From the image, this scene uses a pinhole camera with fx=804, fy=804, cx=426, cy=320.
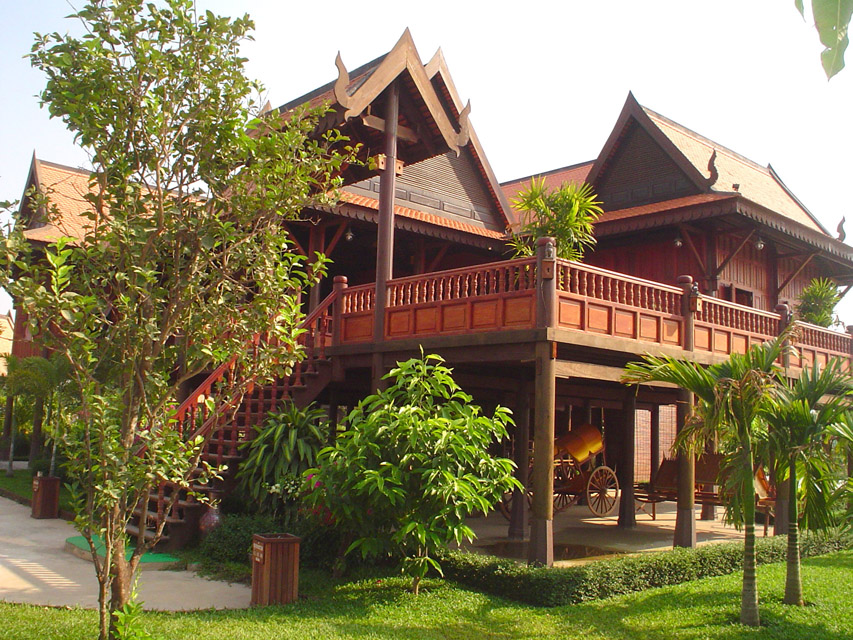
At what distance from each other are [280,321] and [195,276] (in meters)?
0.79

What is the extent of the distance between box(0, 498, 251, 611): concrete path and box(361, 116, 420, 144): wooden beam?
630 centimetres

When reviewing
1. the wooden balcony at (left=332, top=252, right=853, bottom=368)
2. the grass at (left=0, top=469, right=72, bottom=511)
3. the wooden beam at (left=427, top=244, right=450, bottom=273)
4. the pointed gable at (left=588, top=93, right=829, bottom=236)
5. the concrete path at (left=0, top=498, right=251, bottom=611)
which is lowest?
the concrete path at (left=0, top=498, right=251, bottom=611)

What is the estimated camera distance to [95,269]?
5227 mm

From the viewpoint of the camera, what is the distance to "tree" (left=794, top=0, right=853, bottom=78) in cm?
121

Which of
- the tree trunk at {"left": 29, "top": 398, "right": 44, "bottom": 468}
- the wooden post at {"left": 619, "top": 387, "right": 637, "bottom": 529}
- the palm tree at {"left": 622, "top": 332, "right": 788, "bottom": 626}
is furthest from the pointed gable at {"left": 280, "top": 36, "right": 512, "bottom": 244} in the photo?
the tree trunk at {"left": 29, "top": 398, "right": 44, "bottom": 468}

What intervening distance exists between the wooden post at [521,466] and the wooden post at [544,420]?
10.2 feet

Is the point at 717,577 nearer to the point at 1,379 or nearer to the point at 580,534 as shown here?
the point at 580,534

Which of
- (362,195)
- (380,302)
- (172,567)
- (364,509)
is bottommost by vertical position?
(172,567)

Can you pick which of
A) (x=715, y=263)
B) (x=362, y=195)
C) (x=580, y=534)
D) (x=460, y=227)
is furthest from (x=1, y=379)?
(x=715, y=263)

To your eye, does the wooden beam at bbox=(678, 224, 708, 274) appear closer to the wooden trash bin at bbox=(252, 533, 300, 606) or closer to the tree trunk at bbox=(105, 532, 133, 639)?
the wooden trash bin at bbox=(252, 533, 300, 606)

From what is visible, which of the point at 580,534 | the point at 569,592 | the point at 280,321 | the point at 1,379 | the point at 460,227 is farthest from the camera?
the point at 1,379

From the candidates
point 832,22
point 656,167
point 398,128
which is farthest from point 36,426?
point 832,22

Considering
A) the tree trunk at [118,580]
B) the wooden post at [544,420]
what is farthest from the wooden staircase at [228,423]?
the tree trunk at [118,580]

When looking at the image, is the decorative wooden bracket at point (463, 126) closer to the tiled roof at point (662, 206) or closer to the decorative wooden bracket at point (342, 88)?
the decorative wooden bracket at point (342, 88)
